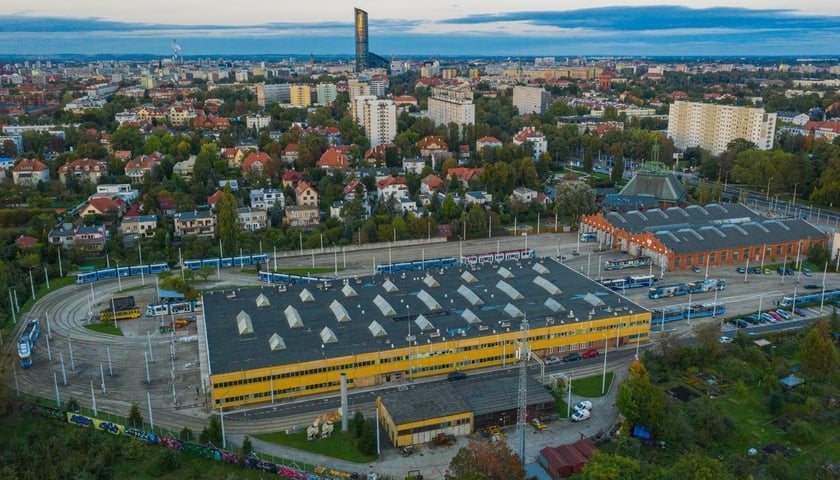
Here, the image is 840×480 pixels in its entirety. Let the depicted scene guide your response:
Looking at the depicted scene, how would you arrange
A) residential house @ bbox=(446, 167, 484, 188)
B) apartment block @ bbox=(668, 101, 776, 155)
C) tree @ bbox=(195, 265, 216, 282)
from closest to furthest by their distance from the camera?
tree @ bbox=(195, 265, 216, 282) < residential house @ bbox=(446, 167, 484, 188) < apartment block @ bbox=(668, 101, 776, 155)

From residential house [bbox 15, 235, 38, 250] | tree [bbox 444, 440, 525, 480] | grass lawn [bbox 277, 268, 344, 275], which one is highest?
residential house [bbox 15, 235, 38, 250]

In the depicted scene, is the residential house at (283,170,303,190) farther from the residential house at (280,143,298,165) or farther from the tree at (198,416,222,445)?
the tree at (198,416,222,445)

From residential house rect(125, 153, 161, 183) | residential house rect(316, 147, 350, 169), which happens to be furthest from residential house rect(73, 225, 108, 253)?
residential house rect(316, 147, 350, 169)

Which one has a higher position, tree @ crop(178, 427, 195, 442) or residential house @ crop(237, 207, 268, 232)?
residential house @ crop(237, 207, 268, 232)

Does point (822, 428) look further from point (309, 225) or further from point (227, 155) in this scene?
point (227, 155)

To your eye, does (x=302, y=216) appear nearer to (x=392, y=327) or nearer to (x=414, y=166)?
(x=414, y=166)

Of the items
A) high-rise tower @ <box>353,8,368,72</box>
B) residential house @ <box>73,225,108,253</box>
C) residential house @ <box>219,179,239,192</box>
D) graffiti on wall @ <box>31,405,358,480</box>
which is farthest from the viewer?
high-rise tower @ <box>353,8,368,72</box>
